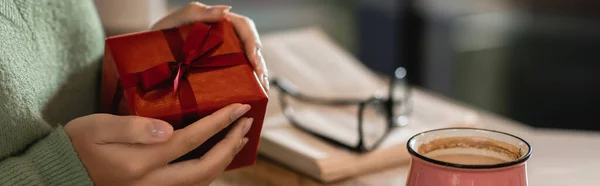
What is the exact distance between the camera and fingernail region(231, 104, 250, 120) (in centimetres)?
57

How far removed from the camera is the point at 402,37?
7.36ft

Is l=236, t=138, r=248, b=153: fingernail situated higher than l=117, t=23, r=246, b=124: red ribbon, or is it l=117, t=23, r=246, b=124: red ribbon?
l=117, t=23, r=246, b=124: red ribbon

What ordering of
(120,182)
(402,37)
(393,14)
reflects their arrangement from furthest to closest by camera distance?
(393,14), (402,37), (120,182)

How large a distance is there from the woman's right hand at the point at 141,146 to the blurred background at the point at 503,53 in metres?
1.50

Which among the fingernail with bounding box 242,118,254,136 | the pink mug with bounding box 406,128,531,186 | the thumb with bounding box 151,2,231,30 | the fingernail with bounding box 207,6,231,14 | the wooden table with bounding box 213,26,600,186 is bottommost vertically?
the wooden table with bounding box 213,26,600,186

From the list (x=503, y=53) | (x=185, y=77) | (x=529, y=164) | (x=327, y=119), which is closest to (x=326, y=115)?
(x=327, y=119)

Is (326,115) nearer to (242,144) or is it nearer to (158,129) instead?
(242,144)

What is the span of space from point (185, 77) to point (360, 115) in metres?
0.29

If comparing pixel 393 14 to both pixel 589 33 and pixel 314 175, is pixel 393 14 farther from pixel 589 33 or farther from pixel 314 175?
pixel 314 175

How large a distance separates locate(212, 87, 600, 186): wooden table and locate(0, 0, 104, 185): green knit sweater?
0.62 feet

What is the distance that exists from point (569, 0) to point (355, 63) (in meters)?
1.07

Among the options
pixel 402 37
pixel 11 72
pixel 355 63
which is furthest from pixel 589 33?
pixel 11 72

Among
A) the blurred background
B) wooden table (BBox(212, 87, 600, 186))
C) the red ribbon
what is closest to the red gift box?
the red ribbon

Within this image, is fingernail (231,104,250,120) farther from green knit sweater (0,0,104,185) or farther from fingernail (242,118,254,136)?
green knit sweater (0,0,104,185)
